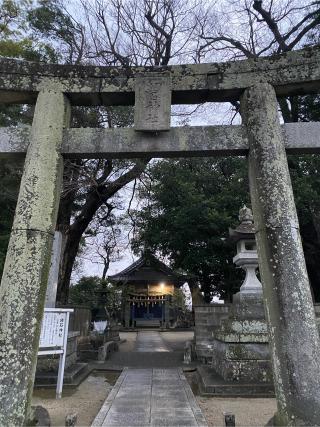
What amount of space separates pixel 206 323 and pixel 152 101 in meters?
9.30

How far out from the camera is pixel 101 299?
1903 centimetres

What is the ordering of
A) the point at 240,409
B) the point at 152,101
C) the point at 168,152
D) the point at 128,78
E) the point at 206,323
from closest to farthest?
the point at 168,152, the point at 152,101, the point at 128,78, the point at 240,409, the point at 206,323

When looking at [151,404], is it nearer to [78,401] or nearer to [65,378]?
[78,401]

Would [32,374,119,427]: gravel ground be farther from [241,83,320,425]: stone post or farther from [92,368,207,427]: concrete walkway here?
[241,83,320,425]: stone post

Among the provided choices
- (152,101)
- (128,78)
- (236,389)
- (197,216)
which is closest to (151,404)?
(236,389)

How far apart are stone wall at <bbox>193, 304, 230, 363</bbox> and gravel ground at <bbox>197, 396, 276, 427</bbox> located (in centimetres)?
532

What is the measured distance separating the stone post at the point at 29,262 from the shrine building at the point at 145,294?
2426 centimetres

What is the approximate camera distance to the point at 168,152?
474 centimetres

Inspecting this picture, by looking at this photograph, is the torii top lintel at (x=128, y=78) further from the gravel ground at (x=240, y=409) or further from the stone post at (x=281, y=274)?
the gravel ground at (x=240, y=409)

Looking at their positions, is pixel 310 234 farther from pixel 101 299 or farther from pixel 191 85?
pixel 191 85

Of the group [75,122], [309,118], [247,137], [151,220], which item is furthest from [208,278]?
[247,137]

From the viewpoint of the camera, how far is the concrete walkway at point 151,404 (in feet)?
16.1

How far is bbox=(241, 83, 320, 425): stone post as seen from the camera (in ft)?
11.7

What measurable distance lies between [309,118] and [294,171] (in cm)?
260
